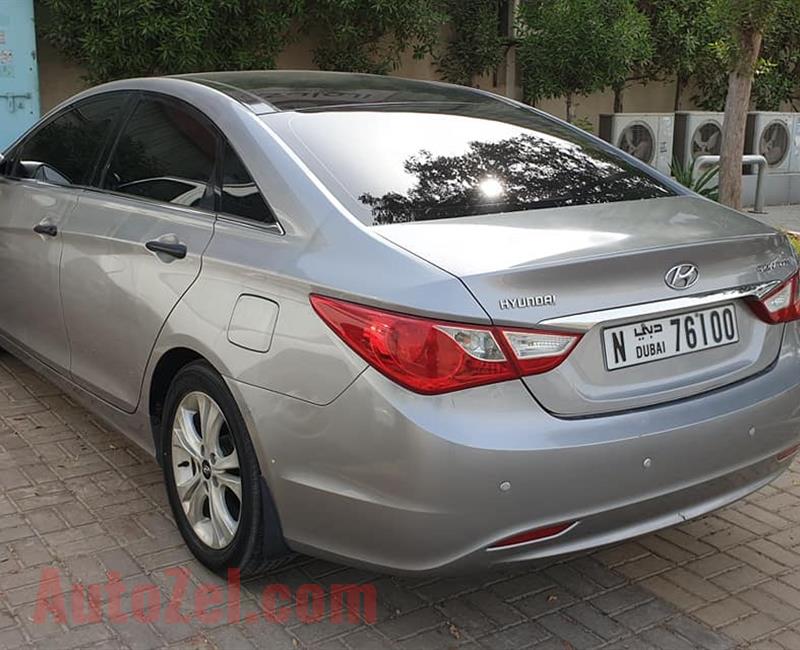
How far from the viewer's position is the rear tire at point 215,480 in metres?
2.79

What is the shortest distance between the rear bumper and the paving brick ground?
0.25 metres

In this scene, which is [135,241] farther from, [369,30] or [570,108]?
[570,108]

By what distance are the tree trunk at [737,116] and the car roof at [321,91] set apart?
4.57 meters

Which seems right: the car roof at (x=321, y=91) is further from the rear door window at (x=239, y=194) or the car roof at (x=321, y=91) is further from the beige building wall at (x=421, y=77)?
the beige building wall at (x=421, y=77)

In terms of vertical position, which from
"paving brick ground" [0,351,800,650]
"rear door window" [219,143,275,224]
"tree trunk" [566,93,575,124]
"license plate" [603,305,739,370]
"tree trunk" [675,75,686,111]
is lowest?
"paving brick ground" [0,351,800,650]

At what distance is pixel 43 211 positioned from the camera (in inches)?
161

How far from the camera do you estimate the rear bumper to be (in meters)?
2.32

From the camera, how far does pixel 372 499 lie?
2.42 metres

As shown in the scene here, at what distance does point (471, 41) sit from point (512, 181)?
943cm

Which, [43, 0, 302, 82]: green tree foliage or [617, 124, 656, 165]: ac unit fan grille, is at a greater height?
[43, 0, 302, 82]: green tree foliage

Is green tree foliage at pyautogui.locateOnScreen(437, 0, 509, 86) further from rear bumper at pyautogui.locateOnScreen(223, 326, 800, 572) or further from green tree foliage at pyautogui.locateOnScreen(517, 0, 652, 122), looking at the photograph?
rear bumper at pyautogui.locateOnScreen(223, 326, 800, 572)

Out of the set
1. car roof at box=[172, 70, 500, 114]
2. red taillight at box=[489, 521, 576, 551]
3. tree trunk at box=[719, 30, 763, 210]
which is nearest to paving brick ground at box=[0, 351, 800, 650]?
red taillight at box=[489, 521, 576, 551]

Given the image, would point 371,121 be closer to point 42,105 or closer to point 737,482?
point 737,482

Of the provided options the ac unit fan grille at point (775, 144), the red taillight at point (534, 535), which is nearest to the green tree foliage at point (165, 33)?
the red taillight at point (534, 535)
